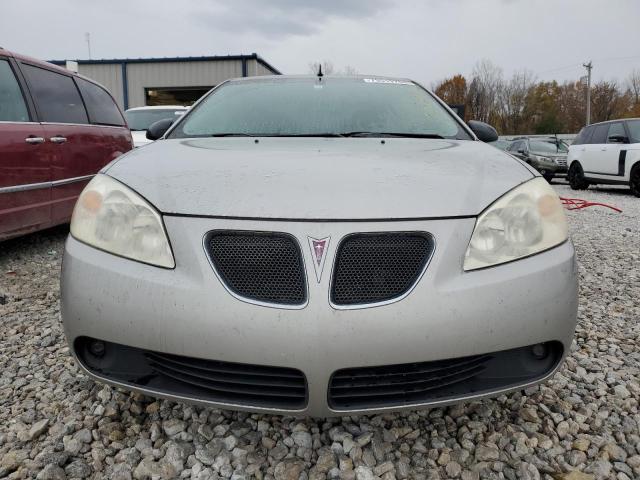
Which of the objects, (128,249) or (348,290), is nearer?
(348,290)

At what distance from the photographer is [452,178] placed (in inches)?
59.9

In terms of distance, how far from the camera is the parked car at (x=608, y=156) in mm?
8945

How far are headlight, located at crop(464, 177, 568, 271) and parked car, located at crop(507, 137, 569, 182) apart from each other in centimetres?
1271

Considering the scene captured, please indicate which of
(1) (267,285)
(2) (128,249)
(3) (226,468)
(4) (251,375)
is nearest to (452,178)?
(1) (267,285)

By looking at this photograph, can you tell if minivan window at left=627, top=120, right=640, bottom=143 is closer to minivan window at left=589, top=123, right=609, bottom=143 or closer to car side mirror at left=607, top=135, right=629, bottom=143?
car side mirror at left=607, top=135, right=629, bottom=143

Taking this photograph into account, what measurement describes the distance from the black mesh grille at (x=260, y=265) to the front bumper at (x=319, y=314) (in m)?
0.03

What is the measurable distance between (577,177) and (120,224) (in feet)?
36.8

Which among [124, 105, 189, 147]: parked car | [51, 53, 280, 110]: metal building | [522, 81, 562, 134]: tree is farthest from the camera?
[522, 81, 562, 134]: tree

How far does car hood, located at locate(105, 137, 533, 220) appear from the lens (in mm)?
1361

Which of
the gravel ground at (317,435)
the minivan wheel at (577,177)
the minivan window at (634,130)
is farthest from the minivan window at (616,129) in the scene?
the gravel ground at (317,435)

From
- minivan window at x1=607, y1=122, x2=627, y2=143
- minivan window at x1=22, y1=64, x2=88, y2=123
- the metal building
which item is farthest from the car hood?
the metal building

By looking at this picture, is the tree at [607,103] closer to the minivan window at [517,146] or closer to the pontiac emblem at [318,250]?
the minivan window at [517,146]

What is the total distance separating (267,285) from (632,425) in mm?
1392

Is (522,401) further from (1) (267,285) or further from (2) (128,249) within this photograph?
(2) (128,249)
